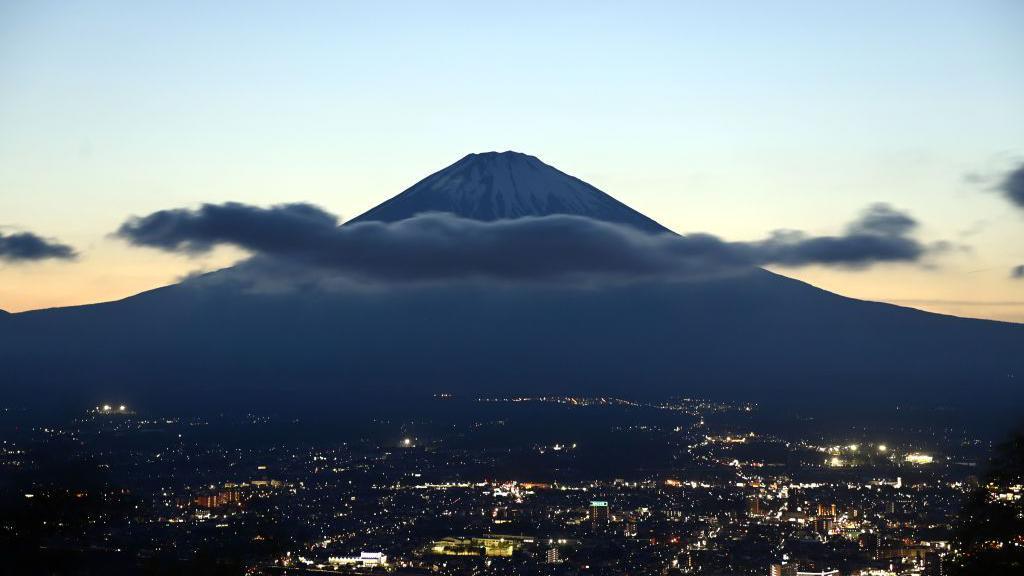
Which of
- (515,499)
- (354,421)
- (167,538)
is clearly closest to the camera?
(167,538)

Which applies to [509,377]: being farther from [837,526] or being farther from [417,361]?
[837,526]

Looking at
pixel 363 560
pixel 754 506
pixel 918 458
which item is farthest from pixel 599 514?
pixel 918 458

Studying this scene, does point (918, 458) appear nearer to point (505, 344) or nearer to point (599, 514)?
point (599, 514)

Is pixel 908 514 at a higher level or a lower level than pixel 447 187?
lower

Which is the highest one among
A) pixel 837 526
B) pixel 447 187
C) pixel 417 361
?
pixel 447 187

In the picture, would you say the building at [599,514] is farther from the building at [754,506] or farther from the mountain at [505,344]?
the mountain at [505,344]

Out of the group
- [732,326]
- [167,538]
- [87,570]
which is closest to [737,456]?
[167,538]
